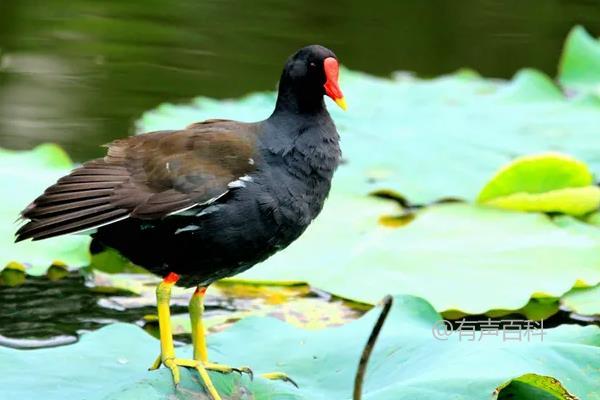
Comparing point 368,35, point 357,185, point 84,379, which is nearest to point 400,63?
point 368,35

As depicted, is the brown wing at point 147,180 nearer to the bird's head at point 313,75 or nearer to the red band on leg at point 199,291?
the bird's head at point 313,75

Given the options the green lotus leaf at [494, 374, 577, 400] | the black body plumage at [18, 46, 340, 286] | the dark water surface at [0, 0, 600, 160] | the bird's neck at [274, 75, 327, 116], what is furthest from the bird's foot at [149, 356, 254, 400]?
the dark water surface at [0, 0, 600, 160]

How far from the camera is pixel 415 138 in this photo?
549 centimetres

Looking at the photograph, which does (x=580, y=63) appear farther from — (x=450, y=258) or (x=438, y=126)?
(x=450, y=258)

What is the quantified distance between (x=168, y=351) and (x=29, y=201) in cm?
157

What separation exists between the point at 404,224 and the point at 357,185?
0.36 m

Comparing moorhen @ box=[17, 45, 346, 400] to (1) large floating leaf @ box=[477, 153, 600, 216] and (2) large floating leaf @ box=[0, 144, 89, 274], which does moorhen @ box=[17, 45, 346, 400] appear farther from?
(1) large floating leaf @ box=[477, 153, 600, 216]

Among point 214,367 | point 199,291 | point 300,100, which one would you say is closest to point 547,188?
point 300,100

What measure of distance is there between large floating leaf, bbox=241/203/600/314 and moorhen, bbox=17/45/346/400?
903 millimetres

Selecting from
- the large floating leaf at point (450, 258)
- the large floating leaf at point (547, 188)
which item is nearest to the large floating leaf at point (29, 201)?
the large floating leaf at point (450, 258)

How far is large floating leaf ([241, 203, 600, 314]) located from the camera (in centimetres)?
415

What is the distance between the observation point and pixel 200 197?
10.6 feet

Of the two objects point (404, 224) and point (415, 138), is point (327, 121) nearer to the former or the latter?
point (404, 224)

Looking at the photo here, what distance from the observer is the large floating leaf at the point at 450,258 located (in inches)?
163
